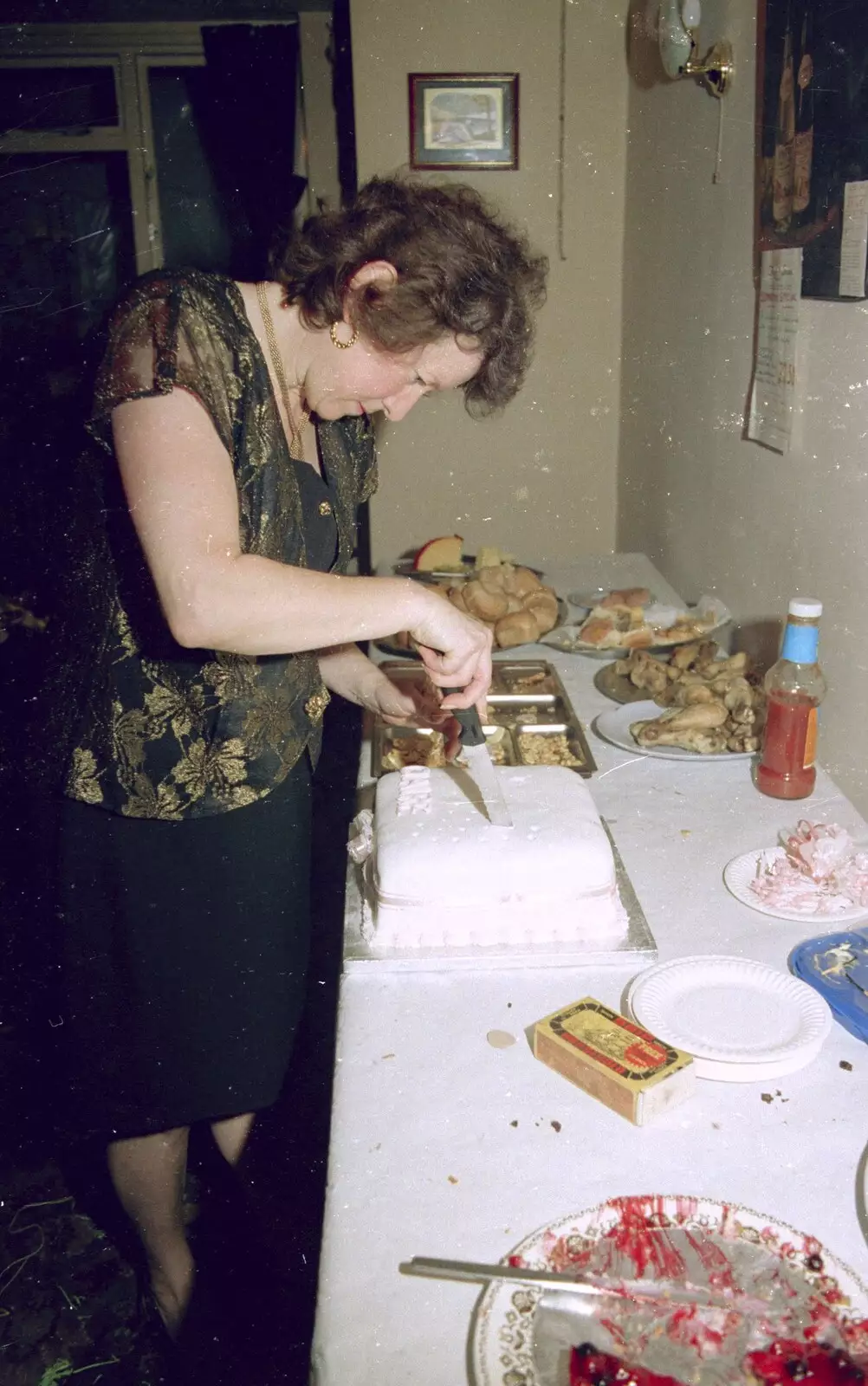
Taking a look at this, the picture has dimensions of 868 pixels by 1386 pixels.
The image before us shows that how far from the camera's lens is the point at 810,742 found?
1410 mm

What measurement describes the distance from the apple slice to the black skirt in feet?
4.03

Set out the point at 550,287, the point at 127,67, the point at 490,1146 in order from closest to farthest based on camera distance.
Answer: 1. the point at 490,1146
2. the point at 550,287
3. the point at 127,67

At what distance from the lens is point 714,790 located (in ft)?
4.87

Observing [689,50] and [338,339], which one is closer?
[338,339]

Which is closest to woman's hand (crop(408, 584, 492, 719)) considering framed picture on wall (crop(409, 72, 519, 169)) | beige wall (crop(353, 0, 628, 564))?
beige wall (crop(353, 0, 628, 564))

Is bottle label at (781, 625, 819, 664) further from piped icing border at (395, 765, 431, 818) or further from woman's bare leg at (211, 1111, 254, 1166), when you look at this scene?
woman's bare leg at (211, 1111, 254, 1166)

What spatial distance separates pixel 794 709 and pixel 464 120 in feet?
8.42

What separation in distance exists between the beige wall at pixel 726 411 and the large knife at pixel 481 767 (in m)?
0.58

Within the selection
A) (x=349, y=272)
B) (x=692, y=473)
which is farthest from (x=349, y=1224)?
(x=692, y=473)

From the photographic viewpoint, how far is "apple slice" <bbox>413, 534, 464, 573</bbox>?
2650 mm

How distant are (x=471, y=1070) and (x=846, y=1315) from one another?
351mm

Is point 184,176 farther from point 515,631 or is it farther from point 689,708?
point 689,708

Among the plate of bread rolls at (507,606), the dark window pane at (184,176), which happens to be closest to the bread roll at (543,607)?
the plate of bread rolls at (507,606)

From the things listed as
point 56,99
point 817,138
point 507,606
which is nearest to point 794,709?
point 817,138
